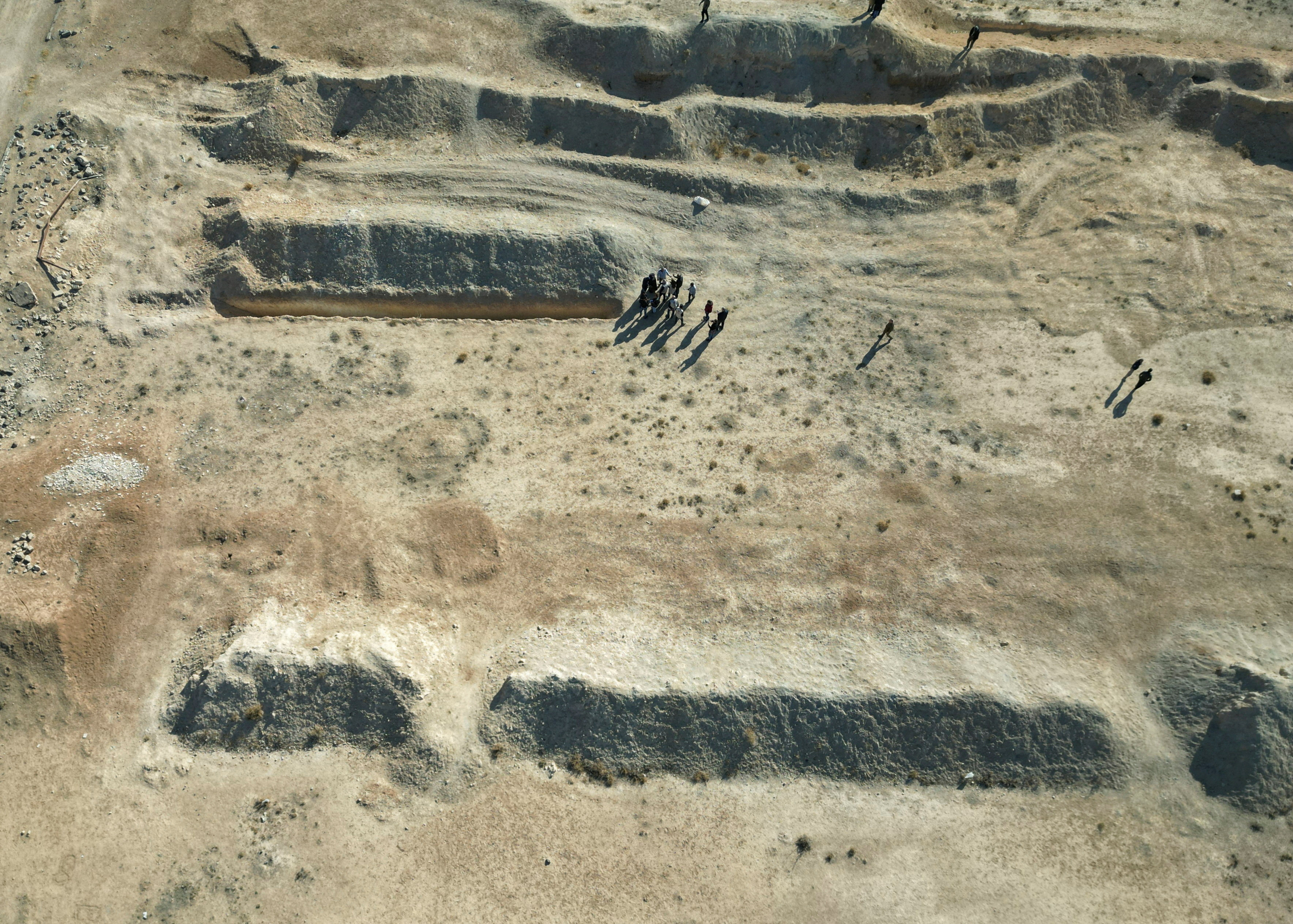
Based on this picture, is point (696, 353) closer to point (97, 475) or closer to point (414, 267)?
point (414, 267)

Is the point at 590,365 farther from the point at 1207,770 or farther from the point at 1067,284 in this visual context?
the point at 1207,770

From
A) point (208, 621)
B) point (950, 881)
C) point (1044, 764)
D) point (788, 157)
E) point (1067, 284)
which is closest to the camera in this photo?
point (950, 881)

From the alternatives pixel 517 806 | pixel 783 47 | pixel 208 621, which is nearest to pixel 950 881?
pixel 517 806

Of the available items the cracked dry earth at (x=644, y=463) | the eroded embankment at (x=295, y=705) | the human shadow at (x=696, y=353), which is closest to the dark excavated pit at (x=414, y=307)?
the cracked dry earth at (x=644, y=463)

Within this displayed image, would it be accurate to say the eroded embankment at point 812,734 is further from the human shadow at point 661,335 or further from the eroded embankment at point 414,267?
the eroded embankment at point 414,267

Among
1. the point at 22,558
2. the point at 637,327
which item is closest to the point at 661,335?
the point at 637,327

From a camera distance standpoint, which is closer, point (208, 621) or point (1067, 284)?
point (208, 621)
